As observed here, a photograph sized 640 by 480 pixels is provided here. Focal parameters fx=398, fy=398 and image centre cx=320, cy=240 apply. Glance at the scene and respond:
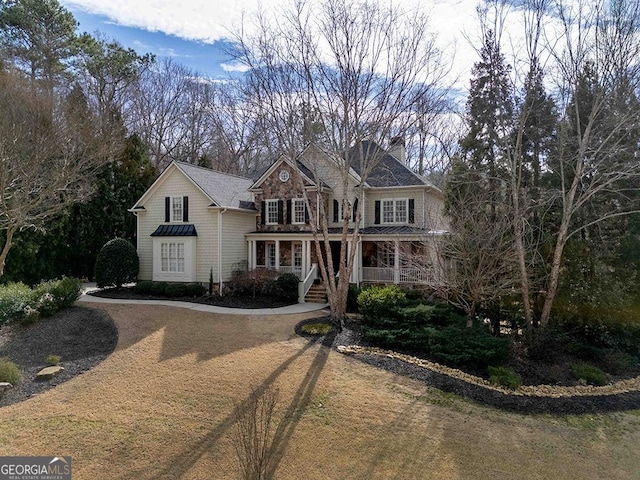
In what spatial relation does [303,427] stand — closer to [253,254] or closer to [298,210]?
[298,210]

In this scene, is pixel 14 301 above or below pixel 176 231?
below

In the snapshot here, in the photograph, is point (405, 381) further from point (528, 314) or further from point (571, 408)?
point (528, 314)

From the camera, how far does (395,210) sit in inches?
814

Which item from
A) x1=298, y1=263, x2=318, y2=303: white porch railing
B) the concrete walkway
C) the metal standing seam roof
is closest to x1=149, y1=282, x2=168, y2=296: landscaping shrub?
the concrete walkway

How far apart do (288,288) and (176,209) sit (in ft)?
25.7

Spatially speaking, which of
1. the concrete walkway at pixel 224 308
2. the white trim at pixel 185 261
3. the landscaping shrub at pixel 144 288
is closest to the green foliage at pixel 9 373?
the concrete walkway at pixel 224 308

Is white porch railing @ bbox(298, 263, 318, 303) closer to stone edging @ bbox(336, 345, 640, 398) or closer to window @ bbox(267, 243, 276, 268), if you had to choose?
window @ bbox(267, 243, 276, 268)

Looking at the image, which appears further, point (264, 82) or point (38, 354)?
point (264, 82)

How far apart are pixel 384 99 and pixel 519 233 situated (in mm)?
6031

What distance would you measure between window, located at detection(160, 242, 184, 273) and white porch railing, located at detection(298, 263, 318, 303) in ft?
22.0

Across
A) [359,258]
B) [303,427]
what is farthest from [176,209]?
[303,427]

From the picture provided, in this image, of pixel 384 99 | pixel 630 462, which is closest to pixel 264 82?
pixel 384 99

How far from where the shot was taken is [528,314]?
12391 millimetres

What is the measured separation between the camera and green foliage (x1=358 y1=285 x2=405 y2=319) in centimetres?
1348
